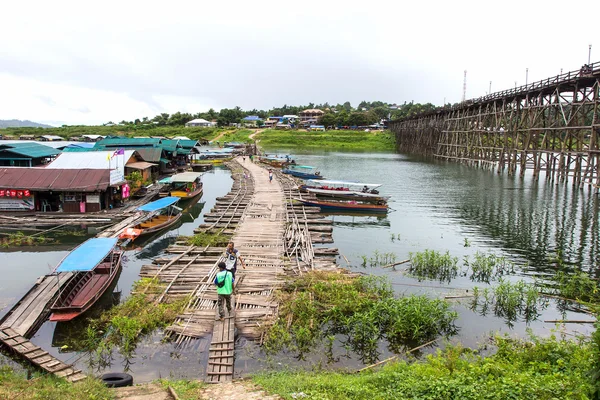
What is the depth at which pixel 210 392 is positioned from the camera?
880 cm

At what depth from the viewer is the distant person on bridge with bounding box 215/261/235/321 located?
11766 millimetres

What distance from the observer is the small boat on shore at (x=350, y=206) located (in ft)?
102

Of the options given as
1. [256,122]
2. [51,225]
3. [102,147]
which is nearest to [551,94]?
[51,225]

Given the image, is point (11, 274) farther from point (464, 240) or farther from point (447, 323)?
point (464, 240)

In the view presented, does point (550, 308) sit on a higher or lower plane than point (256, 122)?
lower

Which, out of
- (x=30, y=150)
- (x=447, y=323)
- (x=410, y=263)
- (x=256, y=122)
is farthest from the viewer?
(x=256, y=122)

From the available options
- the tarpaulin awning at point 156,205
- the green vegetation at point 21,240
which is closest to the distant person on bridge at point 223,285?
the tarpaulin awning at point 156,205

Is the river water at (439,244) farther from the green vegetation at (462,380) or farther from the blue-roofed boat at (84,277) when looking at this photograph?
the green vegetation at (462,380)

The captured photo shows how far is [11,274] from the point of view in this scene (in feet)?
58.3

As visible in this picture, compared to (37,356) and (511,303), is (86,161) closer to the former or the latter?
(37,356)

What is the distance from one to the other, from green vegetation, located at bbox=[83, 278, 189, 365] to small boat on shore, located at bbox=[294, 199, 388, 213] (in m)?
18.4

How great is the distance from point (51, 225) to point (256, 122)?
372 ft

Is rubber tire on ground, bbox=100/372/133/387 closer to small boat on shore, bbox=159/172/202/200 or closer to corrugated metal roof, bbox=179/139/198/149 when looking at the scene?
small boat on shore, bbox=159/172/202/200

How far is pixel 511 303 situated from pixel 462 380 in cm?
770
